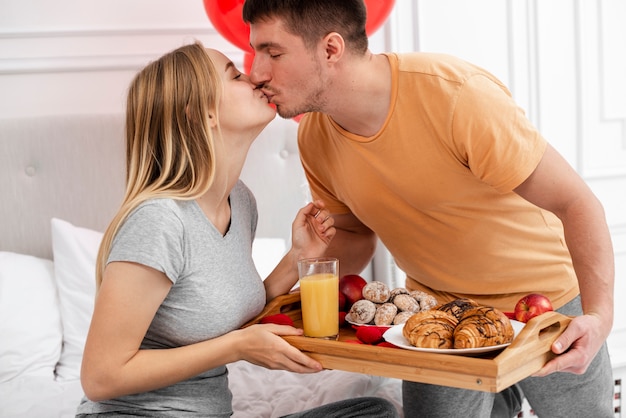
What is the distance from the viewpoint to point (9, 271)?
2.42 meters

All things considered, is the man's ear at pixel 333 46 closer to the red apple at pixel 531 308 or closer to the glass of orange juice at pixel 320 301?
the glass of orange juice at pixel 320 301

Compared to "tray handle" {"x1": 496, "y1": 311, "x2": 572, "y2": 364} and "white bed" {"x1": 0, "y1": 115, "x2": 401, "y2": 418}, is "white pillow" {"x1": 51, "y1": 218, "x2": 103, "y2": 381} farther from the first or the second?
"tray handle" {"x1": 496, "y1": 311, "x2": 572, "y2": 364}

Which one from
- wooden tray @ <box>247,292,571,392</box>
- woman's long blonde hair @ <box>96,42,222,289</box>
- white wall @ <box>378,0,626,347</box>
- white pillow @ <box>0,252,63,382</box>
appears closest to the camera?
wooden tray @ <box>247,292,571,392</box>

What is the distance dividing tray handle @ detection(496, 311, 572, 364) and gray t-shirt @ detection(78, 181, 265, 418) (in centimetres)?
59

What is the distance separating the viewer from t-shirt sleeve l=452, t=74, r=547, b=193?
1659 mm

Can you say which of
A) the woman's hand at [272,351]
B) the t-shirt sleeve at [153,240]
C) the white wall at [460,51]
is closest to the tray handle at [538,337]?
the woman's hand at [272,351]

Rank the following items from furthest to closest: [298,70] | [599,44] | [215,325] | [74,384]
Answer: [599,44], [74,384], [298,70], [215,325]

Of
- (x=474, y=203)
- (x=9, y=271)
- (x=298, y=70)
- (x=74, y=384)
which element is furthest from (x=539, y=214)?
(x=9, y=271)

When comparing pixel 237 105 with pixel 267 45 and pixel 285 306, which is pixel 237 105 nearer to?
pixel 267 45

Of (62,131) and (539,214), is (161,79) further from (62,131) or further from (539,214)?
(62,131)

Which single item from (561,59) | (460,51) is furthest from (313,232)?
(561,59)

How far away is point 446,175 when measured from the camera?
179 cm

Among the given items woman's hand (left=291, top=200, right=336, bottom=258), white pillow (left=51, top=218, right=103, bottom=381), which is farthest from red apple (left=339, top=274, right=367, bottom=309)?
white pillow (left=51, top=218, right=103, bottom=381)

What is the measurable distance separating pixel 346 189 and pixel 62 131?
48.4 inches
